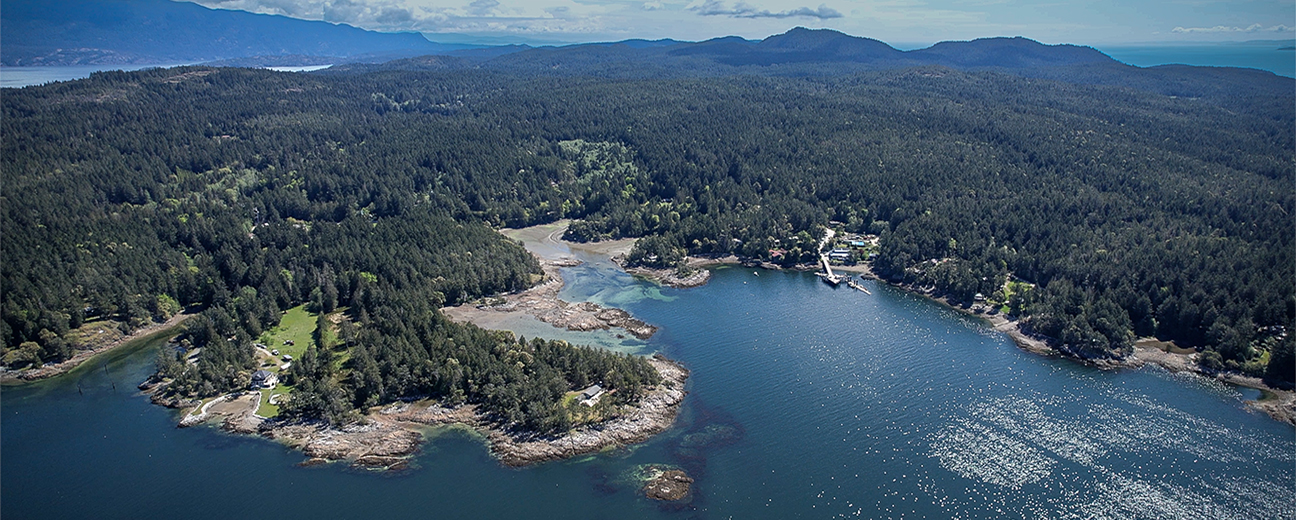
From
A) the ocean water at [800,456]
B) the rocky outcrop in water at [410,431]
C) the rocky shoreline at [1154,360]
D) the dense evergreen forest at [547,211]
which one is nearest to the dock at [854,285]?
the dense evergreen forest at [547,211]

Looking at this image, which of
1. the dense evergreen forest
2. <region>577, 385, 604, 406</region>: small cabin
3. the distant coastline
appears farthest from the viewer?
the dense evergreen forest

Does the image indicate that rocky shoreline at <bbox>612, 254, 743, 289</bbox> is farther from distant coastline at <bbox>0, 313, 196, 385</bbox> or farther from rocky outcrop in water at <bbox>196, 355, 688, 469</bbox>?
distant coastline at <bbox>0, 313, 196, 385</bbox>

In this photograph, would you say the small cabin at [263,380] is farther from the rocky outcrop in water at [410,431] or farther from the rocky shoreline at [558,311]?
the rocky shoreline at [558,311]

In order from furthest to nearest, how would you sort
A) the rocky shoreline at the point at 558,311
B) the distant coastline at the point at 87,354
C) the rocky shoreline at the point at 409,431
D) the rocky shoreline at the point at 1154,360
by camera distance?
1. the rocky shoreline at the point at 558,311
2. the distant coastline at the point at 87,354
3. the rocky shoreline at the point at 1154,360
4. the rocky shoreline at the point at 409,431

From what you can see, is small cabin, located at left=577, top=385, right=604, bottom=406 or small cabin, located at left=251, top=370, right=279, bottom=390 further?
small cabin, located at left=251, top=370, right=279, bottom=390

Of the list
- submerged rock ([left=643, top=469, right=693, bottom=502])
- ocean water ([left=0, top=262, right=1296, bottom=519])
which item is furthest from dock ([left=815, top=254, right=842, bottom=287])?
submerged rock ([left=643, top=469, right=693, bottom=502])

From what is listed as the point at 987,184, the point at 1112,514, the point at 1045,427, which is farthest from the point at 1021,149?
the point at 1112,514

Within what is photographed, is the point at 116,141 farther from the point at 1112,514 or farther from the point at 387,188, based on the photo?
the point at 1112,514

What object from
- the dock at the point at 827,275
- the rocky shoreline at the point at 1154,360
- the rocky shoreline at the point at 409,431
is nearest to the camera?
the rocky shoreline at the point at 409,431
